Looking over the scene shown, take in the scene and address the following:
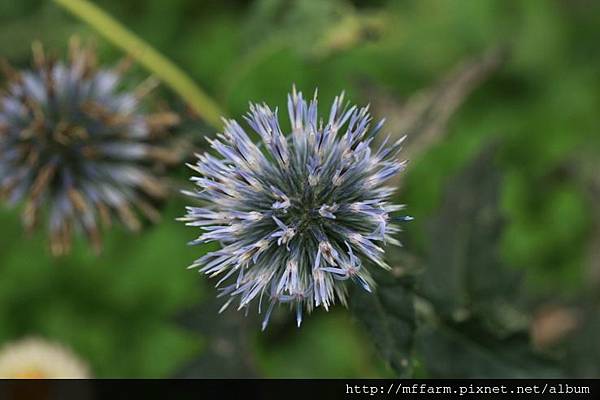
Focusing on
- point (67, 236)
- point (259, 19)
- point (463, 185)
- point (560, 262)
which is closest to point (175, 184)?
point (67, 236)

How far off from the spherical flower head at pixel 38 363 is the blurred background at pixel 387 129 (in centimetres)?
15

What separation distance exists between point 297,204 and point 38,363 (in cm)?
129

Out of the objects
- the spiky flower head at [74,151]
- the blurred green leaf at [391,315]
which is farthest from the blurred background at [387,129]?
the blurred green leaf at [391,315]

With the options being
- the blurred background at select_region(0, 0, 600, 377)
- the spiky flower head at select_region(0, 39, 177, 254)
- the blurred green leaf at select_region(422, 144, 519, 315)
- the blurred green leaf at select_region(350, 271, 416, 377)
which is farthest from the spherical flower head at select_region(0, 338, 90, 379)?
the blurred green leaf at select_region(350, 271, 416, 377)

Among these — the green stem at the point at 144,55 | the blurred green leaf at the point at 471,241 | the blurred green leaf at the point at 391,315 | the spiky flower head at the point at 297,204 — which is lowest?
the blurred green leaf at the point at 391,315

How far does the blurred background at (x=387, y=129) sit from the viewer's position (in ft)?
5.77

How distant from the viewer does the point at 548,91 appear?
240 cm

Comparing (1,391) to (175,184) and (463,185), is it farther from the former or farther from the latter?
(463,185)

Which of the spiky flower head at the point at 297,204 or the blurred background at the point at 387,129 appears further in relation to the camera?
the blurred background at the point at 387,129

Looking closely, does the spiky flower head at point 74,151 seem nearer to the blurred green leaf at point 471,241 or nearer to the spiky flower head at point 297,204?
the spiky flower head at point 297,204

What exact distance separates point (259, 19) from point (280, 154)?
802 millimetres

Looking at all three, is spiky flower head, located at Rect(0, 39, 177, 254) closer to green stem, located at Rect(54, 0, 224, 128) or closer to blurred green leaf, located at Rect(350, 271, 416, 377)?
green stem, located at Rect(54, 0, 224, 128)

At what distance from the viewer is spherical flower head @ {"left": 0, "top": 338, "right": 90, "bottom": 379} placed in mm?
1976

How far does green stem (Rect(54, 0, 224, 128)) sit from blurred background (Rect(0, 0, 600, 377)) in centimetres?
17
